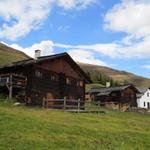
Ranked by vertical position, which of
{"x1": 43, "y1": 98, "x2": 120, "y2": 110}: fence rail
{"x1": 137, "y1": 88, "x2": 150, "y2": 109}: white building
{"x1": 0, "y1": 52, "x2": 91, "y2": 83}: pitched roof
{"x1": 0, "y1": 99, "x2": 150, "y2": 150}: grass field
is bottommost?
{"x1": 0, "y1": 99, "x2": 150, "y2": 150}: grass field

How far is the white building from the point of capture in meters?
100

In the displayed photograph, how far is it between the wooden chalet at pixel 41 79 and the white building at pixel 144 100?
148 ft

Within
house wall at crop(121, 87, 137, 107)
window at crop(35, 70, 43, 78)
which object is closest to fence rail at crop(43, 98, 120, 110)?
window at crop(35, 70, 43, 78)

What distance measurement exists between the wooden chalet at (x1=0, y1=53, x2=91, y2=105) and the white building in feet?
148

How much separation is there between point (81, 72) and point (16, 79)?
15.4 metres

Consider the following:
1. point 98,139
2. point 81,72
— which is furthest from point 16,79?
point 98,139

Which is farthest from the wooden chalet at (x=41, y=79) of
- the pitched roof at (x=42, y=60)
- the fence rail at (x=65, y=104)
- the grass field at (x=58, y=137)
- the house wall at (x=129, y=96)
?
the house wall at (x=129, y=96)

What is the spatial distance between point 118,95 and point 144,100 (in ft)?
64.9

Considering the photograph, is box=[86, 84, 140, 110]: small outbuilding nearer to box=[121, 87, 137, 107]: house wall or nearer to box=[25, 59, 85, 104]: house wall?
box=[121, 87, 137, 107]: house wall

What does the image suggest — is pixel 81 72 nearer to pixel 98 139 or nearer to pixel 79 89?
pixel 79 89

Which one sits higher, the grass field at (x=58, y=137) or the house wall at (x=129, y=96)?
the house wall at (x=129, y=96)

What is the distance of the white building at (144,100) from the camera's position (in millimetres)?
100188

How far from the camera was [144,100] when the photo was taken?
101 m

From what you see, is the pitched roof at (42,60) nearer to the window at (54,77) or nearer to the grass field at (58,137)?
the window at (54,77)
